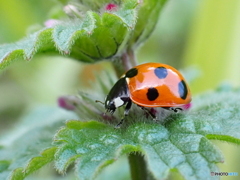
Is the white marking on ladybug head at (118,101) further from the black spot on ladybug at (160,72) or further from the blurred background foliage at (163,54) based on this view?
the blurred background foliage at (163,54)

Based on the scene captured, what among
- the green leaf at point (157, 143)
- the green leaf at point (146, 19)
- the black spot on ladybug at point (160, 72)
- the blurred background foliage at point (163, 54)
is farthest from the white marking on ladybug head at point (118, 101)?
the blurred background foliage at point (163, 54)

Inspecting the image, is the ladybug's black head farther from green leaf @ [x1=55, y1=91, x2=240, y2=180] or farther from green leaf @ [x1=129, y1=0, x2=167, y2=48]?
green leaf @ [x1=129, y1=0, x2=167, y2=48]

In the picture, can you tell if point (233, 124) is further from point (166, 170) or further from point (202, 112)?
point (166, 170)

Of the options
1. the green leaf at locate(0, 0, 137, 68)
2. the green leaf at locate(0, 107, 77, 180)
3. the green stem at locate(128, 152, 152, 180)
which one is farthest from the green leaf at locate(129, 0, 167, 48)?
the green leaf at locate(0, 107, 77, 180)

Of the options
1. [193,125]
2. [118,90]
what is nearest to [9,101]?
[118,90]

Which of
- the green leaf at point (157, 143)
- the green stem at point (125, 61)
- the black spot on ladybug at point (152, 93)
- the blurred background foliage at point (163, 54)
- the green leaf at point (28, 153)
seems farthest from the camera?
the blurred background foliage at point (163, 54)

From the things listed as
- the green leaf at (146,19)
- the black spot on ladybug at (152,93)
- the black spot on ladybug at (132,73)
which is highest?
the green leaf at (146,19)

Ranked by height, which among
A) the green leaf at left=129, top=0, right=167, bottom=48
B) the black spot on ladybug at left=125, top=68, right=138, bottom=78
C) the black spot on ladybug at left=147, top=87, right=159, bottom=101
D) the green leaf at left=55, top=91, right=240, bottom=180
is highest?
the green leaf at left=129, top=0, right=167, bottom=48
